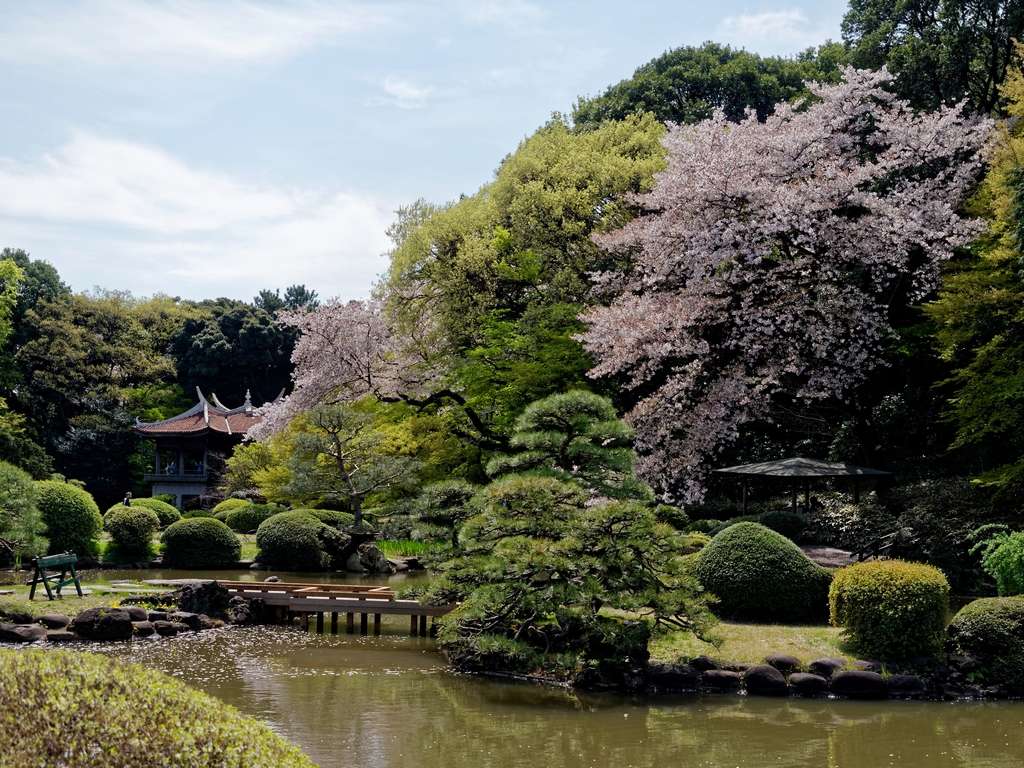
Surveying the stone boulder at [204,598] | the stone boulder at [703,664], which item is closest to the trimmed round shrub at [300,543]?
the stone boulder at [204,598]

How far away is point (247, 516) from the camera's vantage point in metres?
31.7

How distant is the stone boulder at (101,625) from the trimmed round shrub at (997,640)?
11.4 meters

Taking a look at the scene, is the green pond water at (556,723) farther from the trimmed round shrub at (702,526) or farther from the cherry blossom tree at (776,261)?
the cherry blossom tree at (776,261)

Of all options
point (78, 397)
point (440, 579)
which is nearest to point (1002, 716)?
point (440, 579)

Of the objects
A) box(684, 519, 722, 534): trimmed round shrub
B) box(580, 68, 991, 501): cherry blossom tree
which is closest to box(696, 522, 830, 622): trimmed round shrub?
box(684, 519, 722, 534): trimmed round shrub

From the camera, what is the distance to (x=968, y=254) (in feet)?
66.1

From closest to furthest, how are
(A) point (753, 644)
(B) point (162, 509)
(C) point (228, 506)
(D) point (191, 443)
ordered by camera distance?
(A) point (753, 644) → (B) point (162, 509) → (C) point (228, 506) → (D) point (191, 443)

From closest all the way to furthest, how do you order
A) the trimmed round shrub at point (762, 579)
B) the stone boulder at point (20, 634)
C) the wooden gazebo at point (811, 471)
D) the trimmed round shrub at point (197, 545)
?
1. the trimmed round shrub at point (762, 579)
2. the stone boulder at point (20, 634)
3. the wooden gazebo at point (811, 471)
4. the trimmed round shrub at point (197, 545)

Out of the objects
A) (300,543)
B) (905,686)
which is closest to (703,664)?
(905,686)

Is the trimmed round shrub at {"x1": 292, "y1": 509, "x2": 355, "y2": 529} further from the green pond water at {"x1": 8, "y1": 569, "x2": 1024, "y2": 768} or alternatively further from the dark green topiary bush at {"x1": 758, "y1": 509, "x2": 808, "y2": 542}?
the green pond water at {"x1": 8, "y1": 569, "x2": 1024, "y2": 768}

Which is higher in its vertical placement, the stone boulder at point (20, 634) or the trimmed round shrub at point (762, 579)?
the trimmed round shrub at point (762, 579)

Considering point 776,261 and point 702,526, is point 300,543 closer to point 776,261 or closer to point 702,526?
point 702,526

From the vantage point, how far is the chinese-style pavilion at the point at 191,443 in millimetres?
39469

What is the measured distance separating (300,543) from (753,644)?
568 inches
